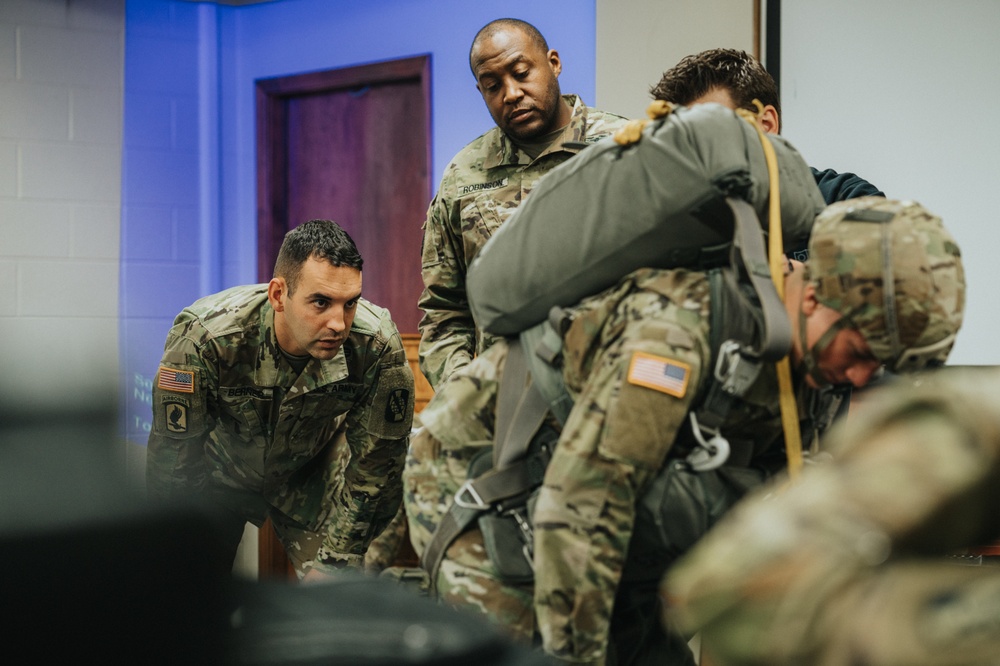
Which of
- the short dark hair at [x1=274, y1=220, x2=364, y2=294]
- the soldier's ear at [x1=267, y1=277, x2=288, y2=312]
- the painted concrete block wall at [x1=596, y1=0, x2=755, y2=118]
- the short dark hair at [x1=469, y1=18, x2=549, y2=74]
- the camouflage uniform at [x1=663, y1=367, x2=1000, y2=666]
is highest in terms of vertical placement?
the painted concrete block wall at [x1=596, y1=0, x2=755, y2=118]

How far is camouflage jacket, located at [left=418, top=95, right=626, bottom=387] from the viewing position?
2.08 meters

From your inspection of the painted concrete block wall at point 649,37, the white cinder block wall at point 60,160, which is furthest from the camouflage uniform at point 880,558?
the white cinder block wall at point 60,160

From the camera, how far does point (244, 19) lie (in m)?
4.15

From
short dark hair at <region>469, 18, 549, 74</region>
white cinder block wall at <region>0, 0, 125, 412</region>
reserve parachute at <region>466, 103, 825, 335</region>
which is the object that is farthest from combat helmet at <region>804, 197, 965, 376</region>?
white cinder block wall at <region>0, 0, 125, 412</region>

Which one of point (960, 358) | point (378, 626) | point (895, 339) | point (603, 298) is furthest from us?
point (960, 358)

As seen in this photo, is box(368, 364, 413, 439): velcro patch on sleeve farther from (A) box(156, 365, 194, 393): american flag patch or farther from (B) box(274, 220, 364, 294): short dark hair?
(A) box(156, 365, 194, 393): american flag patch

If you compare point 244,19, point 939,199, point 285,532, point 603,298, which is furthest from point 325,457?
point 244,19

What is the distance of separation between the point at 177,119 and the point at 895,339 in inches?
140

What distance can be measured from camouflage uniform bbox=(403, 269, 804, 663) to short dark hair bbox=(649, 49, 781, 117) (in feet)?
2.53

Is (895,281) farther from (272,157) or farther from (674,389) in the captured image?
(272,157)

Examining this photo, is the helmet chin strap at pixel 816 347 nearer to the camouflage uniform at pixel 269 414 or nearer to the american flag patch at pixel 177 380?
the camouflage uniform at pixel 269 414

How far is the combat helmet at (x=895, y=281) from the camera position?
1.14 metres

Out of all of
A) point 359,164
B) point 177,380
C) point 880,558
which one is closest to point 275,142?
point 359,164

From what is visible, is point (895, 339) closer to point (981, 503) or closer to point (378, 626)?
point (981, 503)
